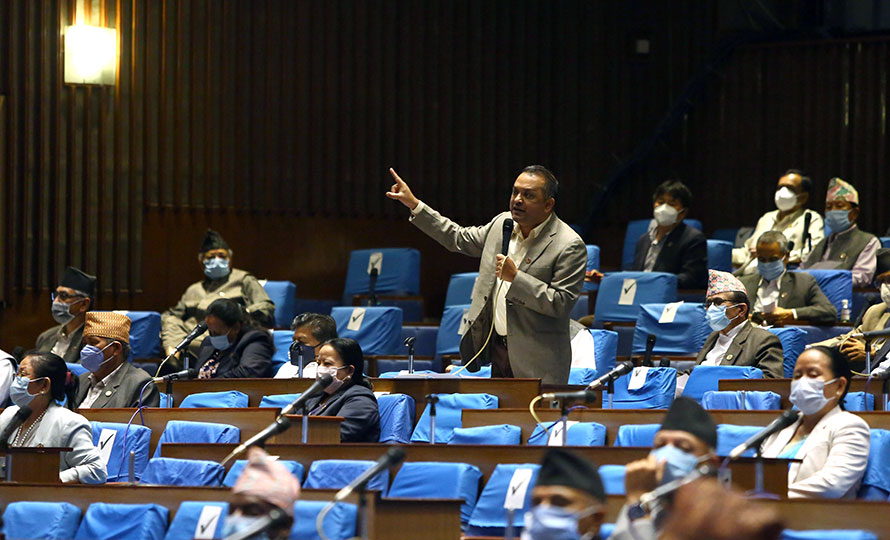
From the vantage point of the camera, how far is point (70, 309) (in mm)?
7094

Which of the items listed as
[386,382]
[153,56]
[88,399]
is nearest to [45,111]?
[153,56]

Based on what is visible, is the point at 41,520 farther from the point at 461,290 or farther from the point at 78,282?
the point at 461,290

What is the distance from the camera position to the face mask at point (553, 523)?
276 cm

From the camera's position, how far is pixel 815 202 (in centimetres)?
1004

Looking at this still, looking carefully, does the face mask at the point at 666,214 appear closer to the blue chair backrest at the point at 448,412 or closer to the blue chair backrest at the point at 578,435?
the blue chair backrest at the point at 448,412

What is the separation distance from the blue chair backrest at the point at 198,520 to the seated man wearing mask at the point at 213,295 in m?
3.69

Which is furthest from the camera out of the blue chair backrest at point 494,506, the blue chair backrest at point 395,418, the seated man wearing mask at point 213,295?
the seated man wearing mask at point 213,295

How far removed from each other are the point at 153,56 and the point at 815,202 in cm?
497

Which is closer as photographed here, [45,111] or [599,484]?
[599,484]

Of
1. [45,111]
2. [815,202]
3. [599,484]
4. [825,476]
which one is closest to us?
[599,484]

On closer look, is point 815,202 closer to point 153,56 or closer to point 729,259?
point 729,259

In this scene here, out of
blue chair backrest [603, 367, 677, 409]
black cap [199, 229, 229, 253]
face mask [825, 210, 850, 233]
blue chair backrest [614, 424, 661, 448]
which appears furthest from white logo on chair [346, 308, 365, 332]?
blue chair backrest [614, 424, 661, 448]

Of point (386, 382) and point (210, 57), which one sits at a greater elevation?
point (210, 57)

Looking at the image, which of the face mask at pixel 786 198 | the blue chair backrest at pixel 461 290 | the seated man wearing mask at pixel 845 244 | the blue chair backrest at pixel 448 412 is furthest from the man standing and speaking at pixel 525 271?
the face mask at pixel 786 198
